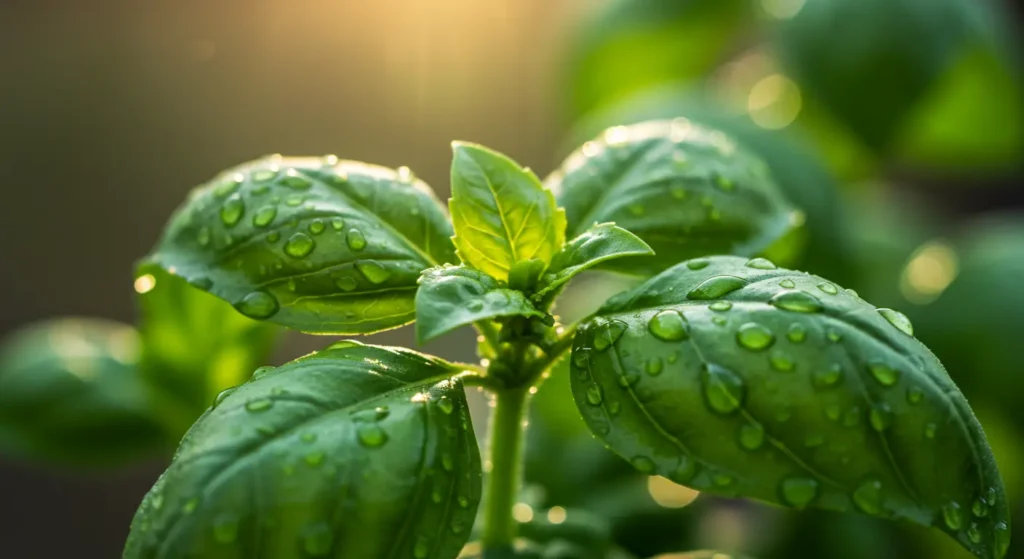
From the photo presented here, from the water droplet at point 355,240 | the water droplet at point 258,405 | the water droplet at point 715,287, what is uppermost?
the water droplet at point 355,240

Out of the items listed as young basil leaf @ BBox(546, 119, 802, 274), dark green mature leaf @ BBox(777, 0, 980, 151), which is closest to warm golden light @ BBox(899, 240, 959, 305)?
dark green mature leaf @ BBox(777, 0, 980, 151)

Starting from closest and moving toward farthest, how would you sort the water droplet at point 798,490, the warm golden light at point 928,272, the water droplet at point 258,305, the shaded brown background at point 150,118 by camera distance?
the water droplet at point 798,490 → the water droplet at point 258,305 → the warm golden light at point 928,272 → the shaded brown background at point 150,118

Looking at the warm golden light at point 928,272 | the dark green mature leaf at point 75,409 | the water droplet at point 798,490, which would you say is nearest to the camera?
the water droplet at point 798,490

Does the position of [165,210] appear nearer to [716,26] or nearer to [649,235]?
[716,26]

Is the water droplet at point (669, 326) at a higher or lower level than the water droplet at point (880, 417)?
higher

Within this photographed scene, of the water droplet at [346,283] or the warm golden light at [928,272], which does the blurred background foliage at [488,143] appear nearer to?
the warm golden light at [928,272]

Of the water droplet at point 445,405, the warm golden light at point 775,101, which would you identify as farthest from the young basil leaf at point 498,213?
the warm golden light at point 775,101
